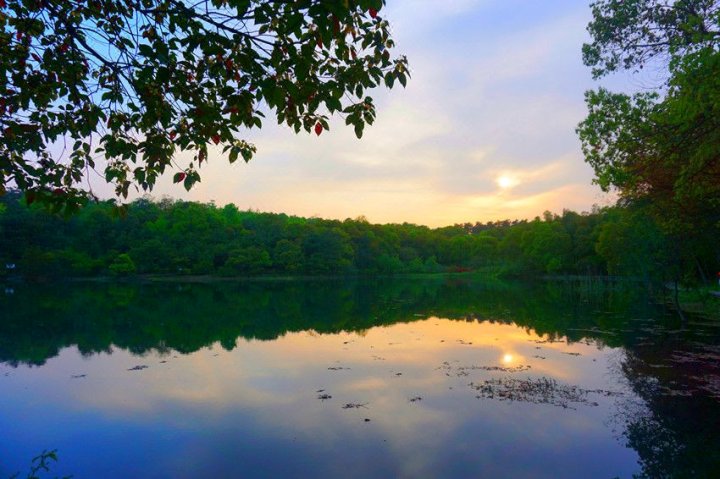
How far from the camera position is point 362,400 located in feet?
29.9

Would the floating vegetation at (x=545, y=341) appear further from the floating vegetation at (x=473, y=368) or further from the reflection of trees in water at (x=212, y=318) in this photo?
the floating vegetation at (x=473, y=368)

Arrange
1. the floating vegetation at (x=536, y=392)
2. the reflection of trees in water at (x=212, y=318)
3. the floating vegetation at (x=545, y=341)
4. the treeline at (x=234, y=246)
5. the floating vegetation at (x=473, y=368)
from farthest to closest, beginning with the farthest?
the treeline at (x=234, y=246) → the floating vegetation at (x=545, y=341) → the reflection of trees in water at (x=212, y=318) → the floating vegetation at (x=473, y=368) → the floating vegetation at (x=536, y=392)

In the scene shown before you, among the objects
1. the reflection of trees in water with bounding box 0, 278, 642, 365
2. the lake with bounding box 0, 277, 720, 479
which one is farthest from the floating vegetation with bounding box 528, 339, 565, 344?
the reflection of trees in water with bounding box 0, 278, 642, 365

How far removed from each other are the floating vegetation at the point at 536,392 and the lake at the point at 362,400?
6cm

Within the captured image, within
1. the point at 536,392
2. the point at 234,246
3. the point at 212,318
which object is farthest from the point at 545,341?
the point at 234,246

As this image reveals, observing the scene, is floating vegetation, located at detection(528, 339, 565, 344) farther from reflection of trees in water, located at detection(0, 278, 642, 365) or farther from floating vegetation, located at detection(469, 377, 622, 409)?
floating vegetation, located at detection(469, 377, 622, 409)

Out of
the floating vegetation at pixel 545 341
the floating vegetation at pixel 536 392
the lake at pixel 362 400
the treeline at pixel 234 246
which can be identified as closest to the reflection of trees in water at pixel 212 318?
the lake at pixel 362 400

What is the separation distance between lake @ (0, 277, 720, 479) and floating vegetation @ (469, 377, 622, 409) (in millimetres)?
62

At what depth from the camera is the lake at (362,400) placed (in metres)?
6.46

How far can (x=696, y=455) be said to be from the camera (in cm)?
637

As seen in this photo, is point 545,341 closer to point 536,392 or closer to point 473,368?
point 473,368

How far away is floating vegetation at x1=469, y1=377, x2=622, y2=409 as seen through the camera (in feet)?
29.6

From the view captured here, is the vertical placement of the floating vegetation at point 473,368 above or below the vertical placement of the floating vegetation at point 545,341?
above

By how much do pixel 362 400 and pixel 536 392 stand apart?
11.4 ft
